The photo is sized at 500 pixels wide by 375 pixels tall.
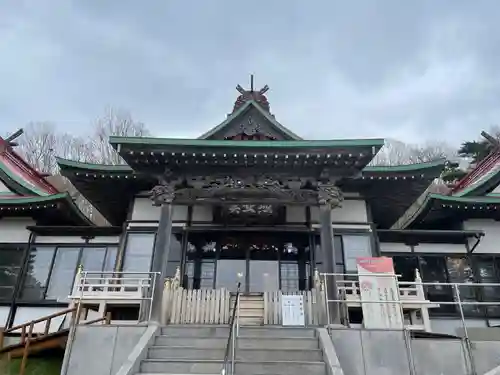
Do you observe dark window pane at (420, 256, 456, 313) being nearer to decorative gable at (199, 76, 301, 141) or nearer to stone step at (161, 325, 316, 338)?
decorative gable at (199, 76, 301, 141)

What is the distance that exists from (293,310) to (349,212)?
4416 mm

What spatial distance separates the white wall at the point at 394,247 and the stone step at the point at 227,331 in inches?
251

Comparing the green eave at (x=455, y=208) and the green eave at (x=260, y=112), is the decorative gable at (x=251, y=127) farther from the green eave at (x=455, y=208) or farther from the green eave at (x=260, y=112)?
the green eave at (x=455, y=208)

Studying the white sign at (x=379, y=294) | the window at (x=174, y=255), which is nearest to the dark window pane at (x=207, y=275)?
the window at (x=174, y=255)

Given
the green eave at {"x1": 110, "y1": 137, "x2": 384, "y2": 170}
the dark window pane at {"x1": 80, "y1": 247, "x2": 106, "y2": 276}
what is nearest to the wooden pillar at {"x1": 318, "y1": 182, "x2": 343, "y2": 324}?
the green eave at {"x1": 110, "y1": 137, "x2": 384, "y2": 170}

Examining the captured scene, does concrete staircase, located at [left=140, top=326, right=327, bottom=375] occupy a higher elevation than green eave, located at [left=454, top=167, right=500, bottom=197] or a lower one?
lower

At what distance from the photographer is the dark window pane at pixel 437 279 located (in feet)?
43.1

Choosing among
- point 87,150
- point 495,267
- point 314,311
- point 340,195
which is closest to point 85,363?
point 314,311

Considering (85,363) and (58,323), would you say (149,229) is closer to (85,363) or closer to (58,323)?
(58,323)

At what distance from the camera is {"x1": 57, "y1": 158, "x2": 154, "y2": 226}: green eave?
38.1ft

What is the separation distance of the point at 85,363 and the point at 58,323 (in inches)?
207

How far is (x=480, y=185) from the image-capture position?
13859 millimetres

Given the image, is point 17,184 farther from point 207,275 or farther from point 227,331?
point 227,331

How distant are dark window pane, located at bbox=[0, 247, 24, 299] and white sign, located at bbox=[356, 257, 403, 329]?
11144 mm
